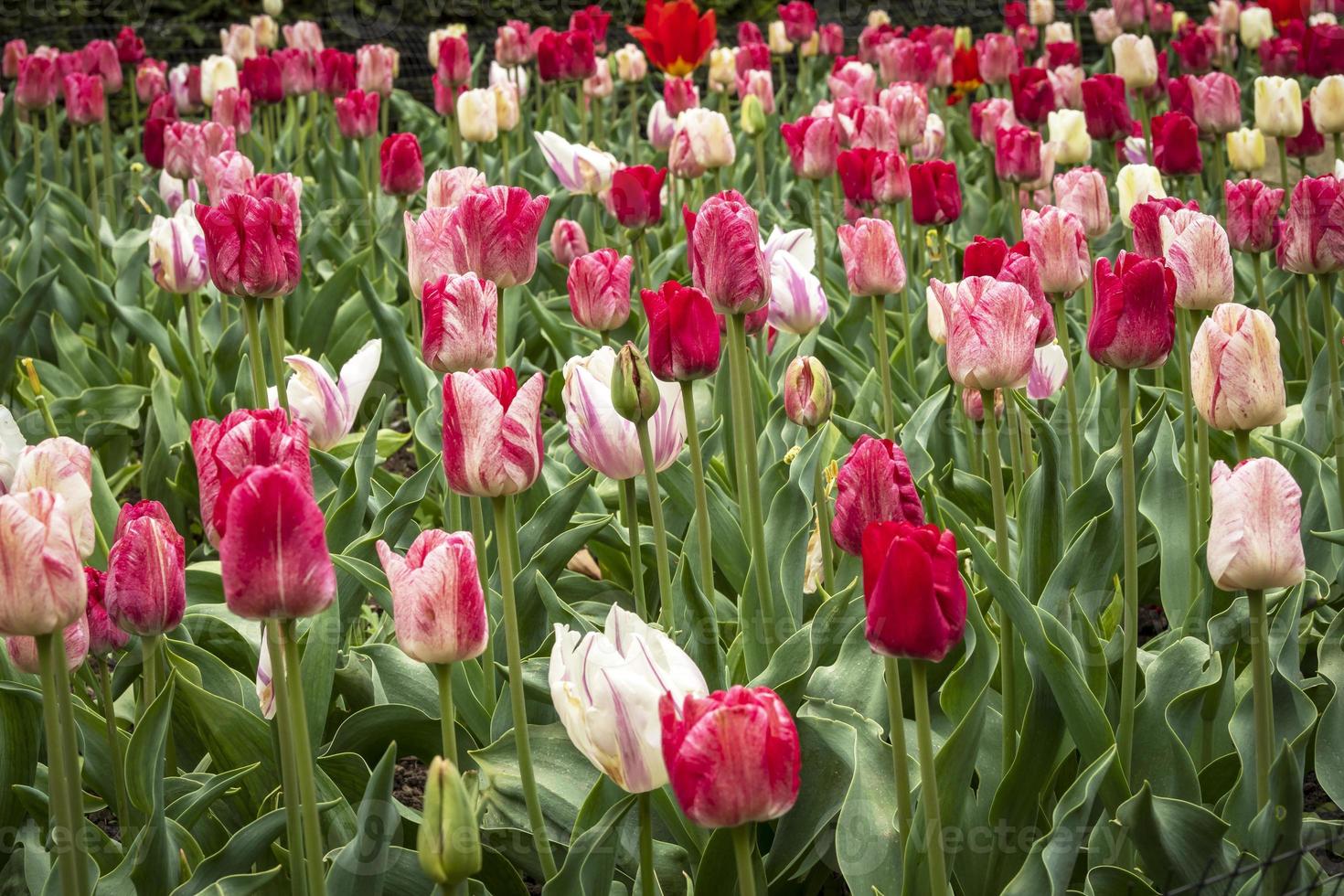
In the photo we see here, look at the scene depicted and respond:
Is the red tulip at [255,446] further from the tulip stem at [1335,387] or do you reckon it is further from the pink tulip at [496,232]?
the tulip stem at [1335,387]

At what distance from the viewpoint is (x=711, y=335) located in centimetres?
163

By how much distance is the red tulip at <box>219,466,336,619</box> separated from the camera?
1060 millimetres

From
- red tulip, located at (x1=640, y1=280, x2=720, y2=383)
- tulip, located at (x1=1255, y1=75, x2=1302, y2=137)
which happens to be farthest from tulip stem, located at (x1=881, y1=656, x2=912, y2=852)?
tulip, located at (x1=1255, y1=75, x2=1302, y2=137)

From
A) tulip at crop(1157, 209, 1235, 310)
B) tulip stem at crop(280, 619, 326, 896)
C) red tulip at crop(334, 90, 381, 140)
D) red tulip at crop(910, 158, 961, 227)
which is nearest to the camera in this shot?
tulip stem at crop(280, 619, 326, 896)

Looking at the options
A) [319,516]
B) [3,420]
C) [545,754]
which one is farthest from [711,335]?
[3,420]

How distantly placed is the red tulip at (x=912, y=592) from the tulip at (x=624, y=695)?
172 mm

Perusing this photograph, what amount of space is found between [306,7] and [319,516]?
7247 mm

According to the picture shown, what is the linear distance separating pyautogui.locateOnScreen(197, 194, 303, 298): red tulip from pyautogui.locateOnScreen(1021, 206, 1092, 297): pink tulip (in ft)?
3.56

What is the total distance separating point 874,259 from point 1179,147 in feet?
3.73

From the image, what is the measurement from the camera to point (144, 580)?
54.9 inches

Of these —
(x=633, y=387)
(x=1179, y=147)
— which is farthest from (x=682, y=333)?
(x=1179, y=147)

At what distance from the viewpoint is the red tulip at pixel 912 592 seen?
3.66ft

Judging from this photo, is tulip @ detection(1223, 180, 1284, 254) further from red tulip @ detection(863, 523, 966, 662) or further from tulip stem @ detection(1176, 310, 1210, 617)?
red tulip @ detection(863, 523, 966, 662)

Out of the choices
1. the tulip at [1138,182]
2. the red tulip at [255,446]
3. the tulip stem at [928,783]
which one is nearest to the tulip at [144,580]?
the red tulip at [255,446]
